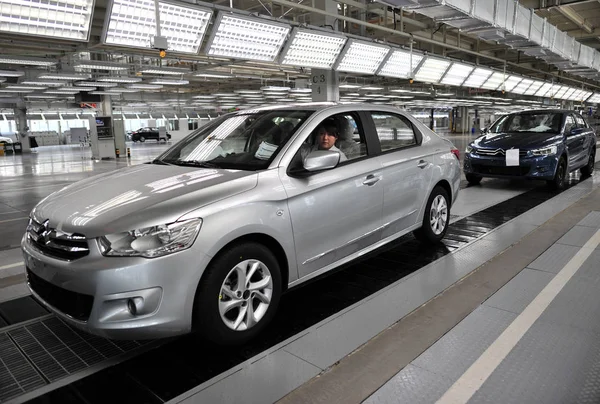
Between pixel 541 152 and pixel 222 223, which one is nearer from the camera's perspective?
pixel 222 223

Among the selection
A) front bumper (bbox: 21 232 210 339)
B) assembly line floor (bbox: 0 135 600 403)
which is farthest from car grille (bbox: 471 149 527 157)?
front bumper (bbox: 21 232 210 339)

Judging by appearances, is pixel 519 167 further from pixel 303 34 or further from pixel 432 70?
pixel 432 70

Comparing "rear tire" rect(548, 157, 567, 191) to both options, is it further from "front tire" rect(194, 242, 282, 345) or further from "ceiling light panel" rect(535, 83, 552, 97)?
"ceiling light panel" rect(535, 83, 552, 97)

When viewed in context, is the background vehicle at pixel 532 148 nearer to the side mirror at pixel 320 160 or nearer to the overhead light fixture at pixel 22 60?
the side mirror at pixel 320 160

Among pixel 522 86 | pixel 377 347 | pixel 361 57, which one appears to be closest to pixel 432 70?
pixel 361 57

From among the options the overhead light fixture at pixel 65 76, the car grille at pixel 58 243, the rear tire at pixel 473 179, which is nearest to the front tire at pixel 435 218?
the car grille at pixel 58 243

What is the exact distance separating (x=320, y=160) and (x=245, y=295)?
1.07 m

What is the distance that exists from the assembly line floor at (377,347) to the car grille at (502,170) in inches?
147

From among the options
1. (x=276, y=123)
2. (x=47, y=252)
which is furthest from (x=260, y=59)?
(x=47, y=252)

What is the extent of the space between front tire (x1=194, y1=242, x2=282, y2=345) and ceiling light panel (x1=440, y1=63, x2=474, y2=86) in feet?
37.2

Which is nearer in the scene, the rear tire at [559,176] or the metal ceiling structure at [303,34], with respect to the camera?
the metal ceiling structure at [303,34]

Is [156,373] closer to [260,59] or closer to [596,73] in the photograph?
[260,59]

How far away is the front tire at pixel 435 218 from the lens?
4664 millimetres

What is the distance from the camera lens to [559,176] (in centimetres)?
812
